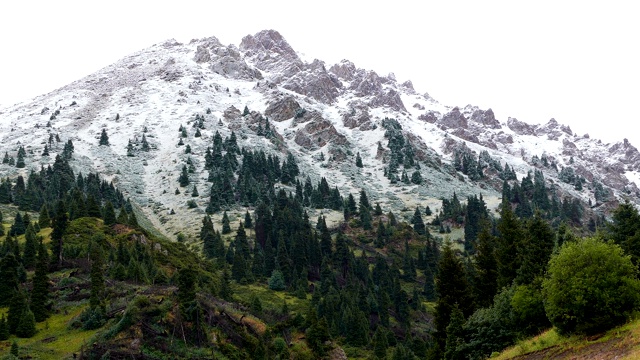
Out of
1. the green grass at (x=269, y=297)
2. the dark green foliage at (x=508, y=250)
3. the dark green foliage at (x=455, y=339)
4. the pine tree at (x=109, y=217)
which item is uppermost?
the pine tree at (x=109, y=217)

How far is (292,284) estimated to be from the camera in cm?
11256

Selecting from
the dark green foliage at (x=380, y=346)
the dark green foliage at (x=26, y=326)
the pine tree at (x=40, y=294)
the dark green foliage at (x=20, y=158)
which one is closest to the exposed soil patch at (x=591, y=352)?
the dark green foliage at (x=26, y=326)

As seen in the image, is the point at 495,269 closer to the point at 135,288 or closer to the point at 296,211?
the point at 135,288

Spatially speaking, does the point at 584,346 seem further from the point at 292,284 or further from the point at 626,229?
the point at 292,284

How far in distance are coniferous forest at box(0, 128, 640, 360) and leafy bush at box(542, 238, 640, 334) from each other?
0.08 m

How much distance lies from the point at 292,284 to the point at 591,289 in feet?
294

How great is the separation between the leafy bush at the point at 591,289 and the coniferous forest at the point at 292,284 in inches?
3.0

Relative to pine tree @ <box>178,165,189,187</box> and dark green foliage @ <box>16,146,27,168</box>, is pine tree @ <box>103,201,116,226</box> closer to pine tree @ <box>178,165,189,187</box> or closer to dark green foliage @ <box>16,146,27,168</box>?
pine tree @ <box>178,165,189,187</box>

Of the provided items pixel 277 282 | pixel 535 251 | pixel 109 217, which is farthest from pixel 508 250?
pixel 109 217

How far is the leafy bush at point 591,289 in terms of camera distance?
2647 cm

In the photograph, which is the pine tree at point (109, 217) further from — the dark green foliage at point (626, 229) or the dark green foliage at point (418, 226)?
the dark green foliage at point (418, 226)

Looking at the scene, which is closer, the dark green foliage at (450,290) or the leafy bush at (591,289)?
the leafy bush at (591,289)

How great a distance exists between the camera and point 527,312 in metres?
35.2

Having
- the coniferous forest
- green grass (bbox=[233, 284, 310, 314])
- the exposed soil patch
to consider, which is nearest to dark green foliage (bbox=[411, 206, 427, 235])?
the coniferous forest
